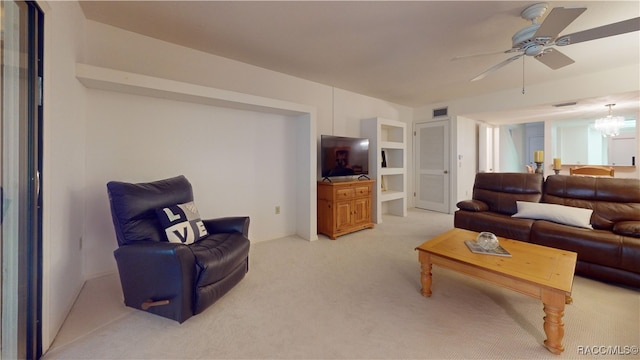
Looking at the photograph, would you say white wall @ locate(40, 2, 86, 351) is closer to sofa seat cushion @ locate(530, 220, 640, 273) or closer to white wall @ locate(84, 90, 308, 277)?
white wall @ locate(84, 90, 308, 277)

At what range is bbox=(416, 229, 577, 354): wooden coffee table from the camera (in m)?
1.48

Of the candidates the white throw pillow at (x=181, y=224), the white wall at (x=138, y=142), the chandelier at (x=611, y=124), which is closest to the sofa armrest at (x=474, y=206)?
the white wall at (x=138, y=142)

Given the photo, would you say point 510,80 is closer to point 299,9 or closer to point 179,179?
point 299,9

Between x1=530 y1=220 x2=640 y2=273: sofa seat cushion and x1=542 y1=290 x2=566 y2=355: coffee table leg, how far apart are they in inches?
51.7

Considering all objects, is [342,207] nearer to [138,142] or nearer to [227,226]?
[227,226]

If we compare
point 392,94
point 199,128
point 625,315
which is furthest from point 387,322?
point 392,94

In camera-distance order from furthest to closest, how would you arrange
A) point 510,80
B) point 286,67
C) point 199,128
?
point 510,80 < point 286,67 < point 199,128

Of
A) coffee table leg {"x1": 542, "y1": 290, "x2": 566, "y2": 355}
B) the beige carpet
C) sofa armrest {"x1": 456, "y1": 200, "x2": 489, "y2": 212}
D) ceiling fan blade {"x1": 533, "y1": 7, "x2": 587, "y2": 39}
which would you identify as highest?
ceiling fan blade {"x1": 533, "y1": 7, "x2": 587, "y2": 39}

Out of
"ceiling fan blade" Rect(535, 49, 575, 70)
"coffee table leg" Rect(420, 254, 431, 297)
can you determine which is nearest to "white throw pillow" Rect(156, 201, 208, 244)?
"coffee table leg" Rect(420, 254, 431, 297)

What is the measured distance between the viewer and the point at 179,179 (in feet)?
8.14

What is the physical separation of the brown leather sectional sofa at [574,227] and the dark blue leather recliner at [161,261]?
2.85m

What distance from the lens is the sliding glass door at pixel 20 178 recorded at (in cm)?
121

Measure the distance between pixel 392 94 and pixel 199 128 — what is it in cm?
348

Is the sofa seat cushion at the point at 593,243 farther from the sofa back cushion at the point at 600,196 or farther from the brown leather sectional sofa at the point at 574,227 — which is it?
the sofa back cushion at the point at 600,196
